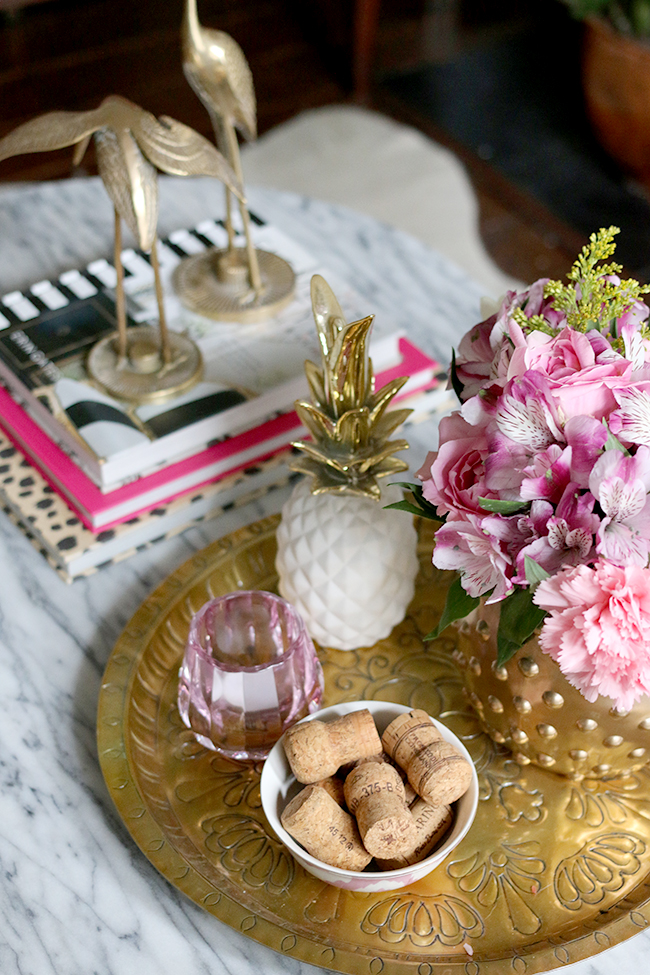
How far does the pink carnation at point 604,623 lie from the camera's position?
1.51 feet

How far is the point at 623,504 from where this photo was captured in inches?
18.4

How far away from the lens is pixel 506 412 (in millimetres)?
486

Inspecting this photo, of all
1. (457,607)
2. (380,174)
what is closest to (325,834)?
(457,607)

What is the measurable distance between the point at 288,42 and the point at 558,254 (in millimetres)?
967

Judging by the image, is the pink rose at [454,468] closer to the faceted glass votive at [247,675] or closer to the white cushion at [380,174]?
the faceted glass votive at [247,675]

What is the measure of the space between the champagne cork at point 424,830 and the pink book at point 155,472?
33cm

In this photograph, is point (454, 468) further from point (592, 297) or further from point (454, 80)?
point (454, 80)

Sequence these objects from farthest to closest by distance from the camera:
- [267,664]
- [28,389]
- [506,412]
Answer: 1. [28,389]
2. [267,664]
3. [506,412]

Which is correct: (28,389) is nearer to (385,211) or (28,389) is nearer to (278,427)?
(278,427)

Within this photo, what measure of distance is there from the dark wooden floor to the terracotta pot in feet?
0.73

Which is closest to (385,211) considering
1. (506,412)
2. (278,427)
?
(278,427)

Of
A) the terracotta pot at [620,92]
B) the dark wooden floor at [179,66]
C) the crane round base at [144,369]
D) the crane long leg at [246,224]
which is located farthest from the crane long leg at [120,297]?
the terracotta pot at [620,92]

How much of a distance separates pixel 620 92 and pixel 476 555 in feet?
5.52

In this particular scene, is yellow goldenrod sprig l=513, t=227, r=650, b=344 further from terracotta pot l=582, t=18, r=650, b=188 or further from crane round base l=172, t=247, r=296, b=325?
terracotta pot l=582, t=18, r=650, b=188
